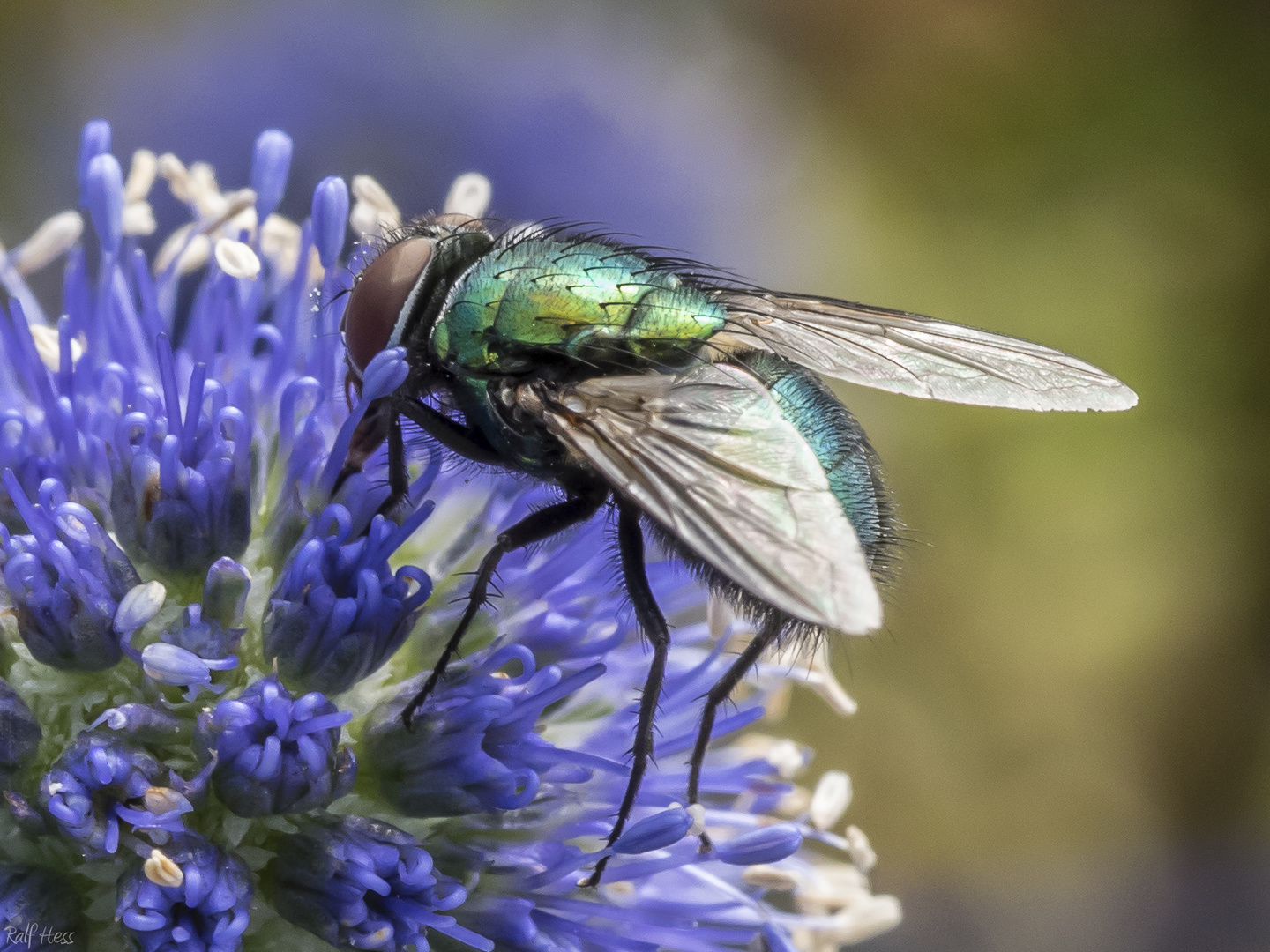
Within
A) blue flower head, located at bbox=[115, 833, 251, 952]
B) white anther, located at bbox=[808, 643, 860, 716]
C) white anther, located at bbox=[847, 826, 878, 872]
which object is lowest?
blue flower head, located at bbox=[115, 833, 251, 952]

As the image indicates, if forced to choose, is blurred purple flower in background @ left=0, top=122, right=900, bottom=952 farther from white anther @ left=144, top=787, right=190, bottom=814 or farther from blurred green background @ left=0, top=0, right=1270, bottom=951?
blurred green background @ left=0, top=0, right=1270, bottom=951

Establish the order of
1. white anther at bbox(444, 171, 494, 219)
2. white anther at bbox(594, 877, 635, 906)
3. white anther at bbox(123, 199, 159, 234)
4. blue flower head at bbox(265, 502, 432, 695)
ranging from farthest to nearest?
white anther at bbox(444, 171, 494, 219)
white anther at bbox(123, 199, 159, 234)
white anther at bbox(594, 877, 635, 906)
blue flower head at bbox(265, 502, 432, 695)

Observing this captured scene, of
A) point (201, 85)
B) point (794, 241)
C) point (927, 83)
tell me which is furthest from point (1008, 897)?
point (201, 85)

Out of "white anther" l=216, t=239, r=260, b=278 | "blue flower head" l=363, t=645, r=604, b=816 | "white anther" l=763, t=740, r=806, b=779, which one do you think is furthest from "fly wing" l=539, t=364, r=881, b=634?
"white anther" l=763, t=740, r=806, b=779

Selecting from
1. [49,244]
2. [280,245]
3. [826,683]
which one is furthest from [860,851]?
[49,244]

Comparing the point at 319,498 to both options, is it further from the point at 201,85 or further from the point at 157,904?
the point at 201,85

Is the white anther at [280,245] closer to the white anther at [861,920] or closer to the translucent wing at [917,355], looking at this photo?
the translucent wing at [917,355]

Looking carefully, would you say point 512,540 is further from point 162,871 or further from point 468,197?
point 468,197
